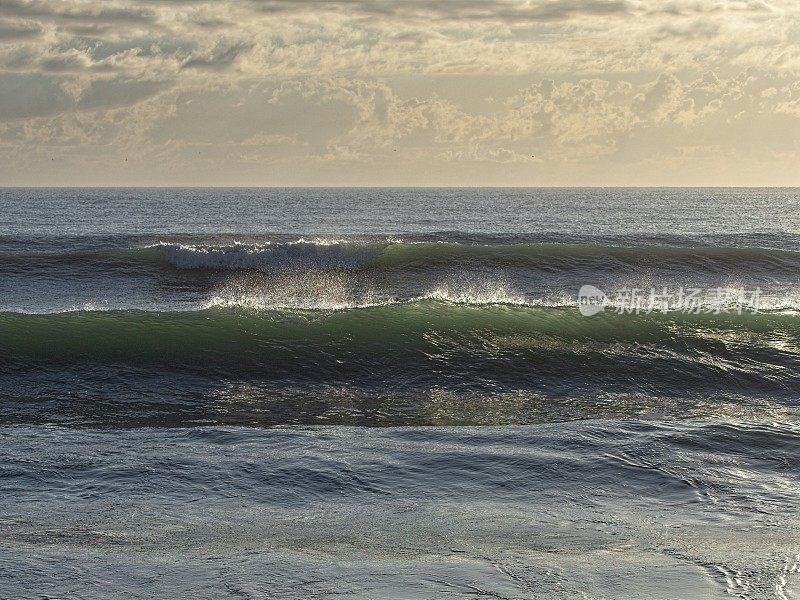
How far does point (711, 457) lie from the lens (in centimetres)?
953

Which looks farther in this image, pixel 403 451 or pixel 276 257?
pixel 276 257

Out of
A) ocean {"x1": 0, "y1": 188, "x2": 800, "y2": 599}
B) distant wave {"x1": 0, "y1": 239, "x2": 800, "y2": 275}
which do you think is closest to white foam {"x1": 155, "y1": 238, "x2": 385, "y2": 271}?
distant wave {"x1": 0, "y1": 239, "x2": 800, "y2": 275}

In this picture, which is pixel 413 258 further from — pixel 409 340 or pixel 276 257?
pixel 409 340

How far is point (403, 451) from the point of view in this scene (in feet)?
31.3

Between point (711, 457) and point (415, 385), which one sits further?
point (415, 385)

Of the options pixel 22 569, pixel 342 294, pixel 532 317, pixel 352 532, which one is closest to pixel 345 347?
pixel 532 317

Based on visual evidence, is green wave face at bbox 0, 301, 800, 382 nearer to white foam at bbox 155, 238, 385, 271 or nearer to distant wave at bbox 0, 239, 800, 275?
white foam at bbox 155, 238, 385, 271

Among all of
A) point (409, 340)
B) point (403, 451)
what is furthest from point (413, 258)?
point (403, 451)

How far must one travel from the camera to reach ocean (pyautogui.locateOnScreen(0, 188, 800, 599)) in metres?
6.26

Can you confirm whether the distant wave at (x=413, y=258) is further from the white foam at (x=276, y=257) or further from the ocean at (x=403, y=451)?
the ocean at (x=403, y=451)

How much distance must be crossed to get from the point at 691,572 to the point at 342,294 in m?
22.1

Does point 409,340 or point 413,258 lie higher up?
point 413,258

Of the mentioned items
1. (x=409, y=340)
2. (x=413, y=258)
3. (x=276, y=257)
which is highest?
(x=413, y=258)

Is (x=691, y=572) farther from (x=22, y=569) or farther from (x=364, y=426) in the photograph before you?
(x=364, y=426)
